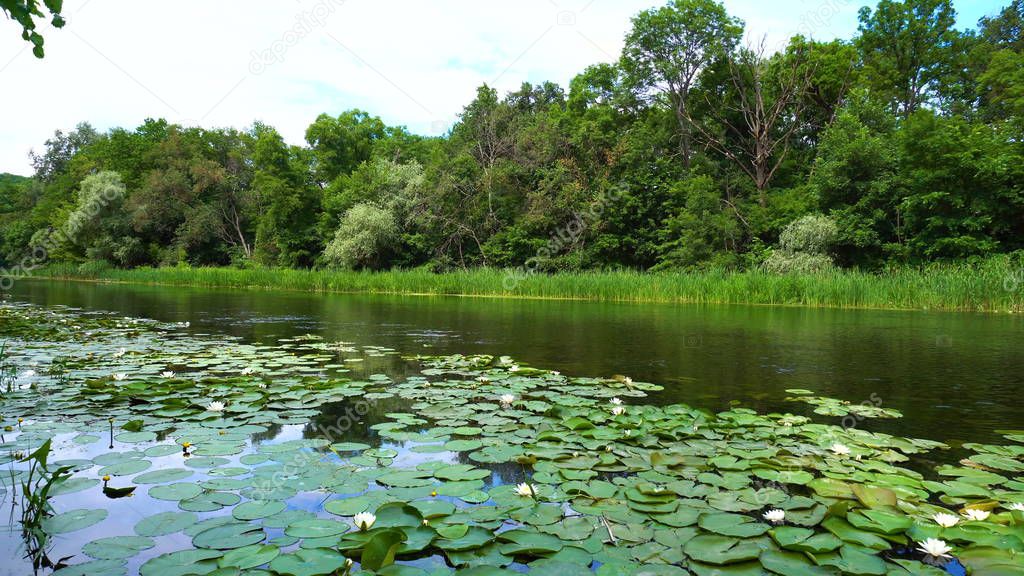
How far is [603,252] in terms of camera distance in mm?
28484

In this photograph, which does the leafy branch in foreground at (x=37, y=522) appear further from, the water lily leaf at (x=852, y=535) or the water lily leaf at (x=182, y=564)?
the water lily leaf at (x=852, y=535)

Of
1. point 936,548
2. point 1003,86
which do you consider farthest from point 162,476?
point 1003,86

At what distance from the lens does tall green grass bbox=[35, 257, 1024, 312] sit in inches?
625

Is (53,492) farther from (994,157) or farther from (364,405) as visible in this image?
(994,157)

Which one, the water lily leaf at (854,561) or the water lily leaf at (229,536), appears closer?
the water lily leaf at (854,561)

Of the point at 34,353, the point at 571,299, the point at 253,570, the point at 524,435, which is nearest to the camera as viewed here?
the point at 253,570

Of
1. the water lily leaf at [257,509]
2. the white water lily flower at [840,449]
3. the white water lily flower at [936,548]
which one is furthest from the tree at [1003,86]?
the water lily leaf at [257,509]

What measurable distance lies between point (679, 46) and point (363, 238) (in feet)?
60.7

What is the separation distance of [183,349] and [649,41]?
28214 millimetres

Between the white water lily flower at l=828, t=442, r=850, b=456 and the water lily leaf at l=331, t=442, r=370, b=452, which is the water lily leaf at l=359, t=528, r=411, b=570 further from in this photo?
the white water lily flower at l=828, t=442, r=850, b=456

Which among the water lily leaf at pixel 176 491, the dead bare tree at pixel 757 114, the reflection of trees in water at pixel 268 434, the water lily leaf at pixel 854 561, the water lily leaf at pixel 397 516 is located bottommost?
the reflection of trees in water at pixel 268 434

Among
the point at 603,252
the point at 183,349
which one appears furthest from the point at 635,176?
the point at 183,349

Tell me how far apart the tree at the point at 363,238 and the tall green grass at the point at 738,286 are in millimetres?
1756

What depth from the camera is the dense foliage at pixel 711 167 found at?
71.7ft
